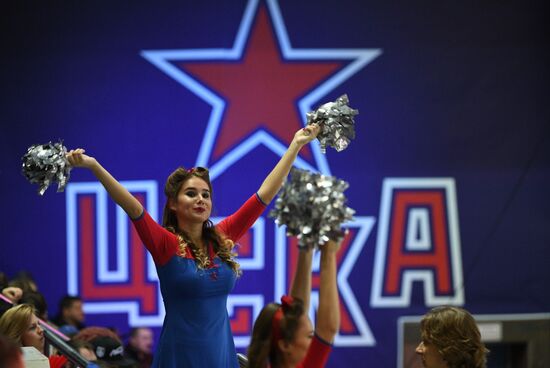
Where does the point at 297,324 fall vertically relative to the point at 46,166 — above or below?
below

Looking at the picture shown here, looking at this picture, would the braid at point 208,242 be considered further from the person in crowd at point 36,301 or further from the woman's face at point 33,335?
the person in crowd at point 36,301

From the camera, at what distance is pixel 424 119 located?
7.37 metres

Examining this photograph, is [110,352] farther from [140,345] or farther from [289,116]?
[289,116]

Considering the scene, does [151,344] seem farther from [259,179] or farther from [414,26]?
[414,26]

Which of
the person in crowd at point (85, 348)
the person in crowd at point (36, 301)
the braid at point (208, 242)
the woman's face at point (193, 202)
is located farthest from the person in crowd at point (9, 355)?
the person in crowd at point (36, 301)

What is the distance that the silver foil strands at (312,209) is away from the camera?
2.47 meters

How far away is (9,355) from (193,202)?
1666 millimetres

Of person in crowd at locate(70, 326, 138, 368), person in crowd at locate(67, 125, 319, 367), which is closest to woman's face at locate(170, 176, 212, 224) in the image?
person in crowd at locate(67, 125, 319, 367)

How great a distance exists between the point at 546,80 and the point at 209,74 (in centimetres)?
266

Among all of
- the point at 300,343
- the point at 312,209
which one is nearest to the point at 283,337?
the point at 300,343

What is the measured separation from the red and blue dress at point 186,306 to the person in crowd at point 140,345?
3105mm

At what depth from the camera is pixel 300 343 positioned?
8.18ft

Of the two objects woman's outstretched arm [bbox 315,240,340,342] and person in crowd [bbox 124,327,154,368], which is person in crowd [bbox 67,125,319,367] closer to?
woman's outstretched arm [bbox 315,240,340,342]

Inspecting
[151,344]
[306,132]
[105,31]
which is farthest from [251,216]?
[105,31]
